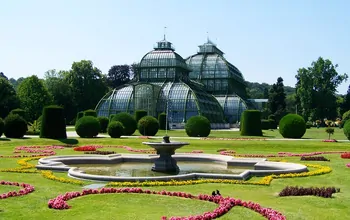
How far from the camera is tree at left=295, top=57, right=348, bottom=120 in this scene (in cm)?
8619

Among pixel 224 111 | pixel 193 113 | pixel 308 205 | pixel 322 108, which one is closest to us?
pixel 308 205

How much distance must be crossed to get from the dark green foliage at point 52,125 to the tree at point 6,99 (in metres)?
38.1

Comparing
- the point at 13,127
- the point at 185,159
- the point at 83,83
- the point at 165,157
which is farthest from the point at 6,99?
the point at 165,157

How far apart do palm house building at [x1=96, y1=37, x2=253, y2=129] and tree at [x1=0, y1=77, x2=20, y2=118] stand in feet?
46.8

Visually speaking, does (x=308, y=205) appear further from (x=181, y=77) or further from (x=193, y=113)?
(x=181, y=77)

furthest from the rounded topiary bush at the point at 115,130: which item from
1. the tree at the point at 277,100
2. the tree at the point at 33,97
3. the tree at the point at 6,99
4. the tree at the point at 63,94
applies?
the tree at the point at 277,100

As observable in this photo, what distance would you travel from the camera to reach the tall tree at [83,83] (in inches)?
3610

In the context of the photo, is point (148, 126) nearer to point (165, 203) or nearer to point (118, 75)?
point (165, 203)

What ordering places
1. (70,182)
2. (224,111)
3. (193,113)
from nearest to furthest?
(70,182)
(193,113)
(224,111)

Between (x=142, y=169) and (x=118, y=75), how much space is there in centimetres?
10095

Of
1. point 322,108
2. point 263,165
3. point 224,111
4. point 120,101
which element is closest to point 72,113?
point 120,101

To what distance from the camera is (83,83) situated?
305 ft

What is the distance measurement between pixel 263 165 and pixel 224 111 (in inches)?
2533

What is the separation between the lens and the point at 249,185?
1380 centimetres
